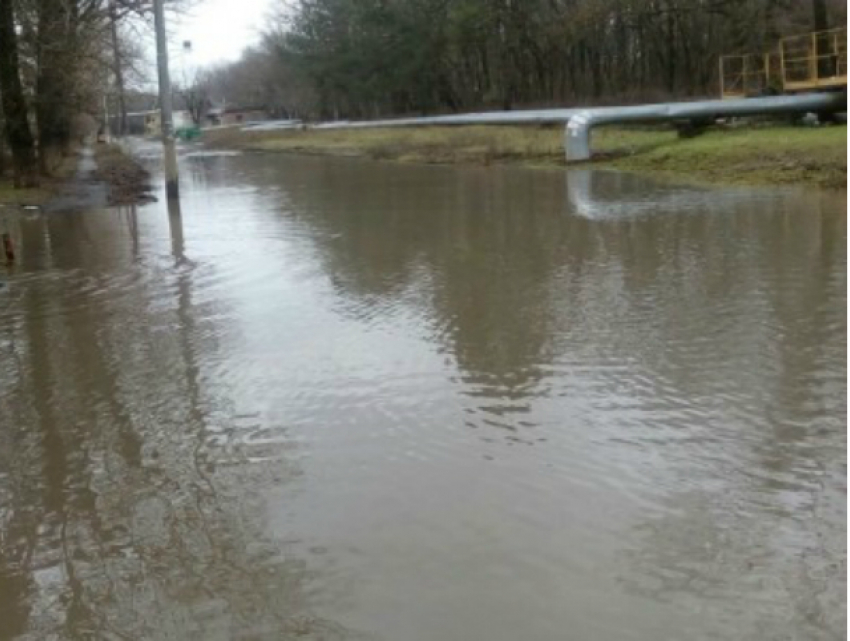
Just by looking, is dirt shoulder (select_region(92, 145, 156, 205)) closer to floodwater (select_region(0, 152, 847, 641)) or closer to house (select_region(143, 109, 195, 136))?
floodwater (select_region(0, 152, 847, 641))

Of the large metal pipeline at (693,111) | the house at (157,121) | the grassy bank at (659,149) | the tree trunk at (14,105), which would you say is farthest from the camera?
the house at (157,121)

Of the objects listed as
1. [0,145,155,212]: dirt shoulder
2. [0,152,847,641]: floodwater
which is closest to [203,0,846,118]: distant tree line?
[0,145,155,212]: dirt shoulder

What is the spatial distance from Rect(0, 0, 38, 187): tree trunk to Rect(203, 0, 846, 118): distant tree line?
87.9ft

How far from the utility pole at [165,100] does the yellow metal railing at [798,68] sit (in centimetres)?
1675

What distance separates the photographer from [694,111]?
29.9m

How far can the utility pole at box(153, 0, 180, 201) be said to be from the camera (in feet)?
73.1

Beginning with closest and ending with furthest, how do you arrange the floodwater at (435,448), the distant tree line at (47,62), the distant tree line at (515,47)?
the floodwater at (435,448)
the distant tree line at (47,62)
the distant tree line at (515,47)

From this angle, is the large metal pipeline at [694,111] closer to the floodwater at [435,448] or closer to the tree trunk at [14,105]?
the tree trunk at [14,105]

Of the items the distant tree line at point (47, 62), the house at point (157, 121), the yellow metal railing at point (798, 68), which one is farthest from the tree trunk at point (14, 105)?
the house at point (157, 121)

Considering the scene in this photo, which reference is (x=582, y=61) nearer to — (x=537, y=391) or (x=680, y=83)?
(x=680, y=83)

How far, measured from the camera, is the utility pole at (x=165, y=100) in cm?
2228

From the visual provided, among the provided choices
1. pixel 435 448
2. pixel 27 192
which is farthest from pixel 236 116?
pixel 435 448

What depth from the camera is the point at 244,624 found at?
4.20 meters

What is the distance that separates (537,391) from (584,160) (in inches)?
928
